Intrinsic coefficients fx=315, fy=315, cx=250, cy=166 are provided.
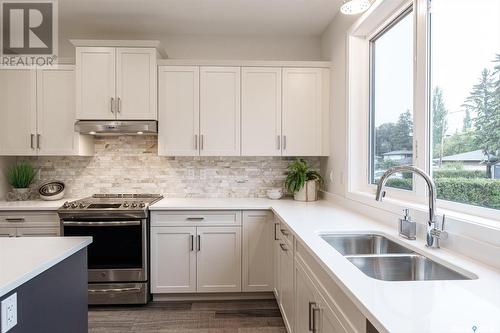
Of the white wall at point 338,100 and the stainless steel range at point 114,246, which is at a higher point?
the white wall at point 338,100

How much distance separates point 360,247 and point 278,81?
6.42 feet

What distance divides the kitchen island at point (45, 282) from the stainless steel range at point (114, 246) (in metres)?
1.10

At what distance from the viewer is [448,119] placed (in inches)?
67.7

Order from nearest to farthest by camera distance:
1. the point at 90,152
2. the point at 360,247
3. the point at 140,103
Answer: the point at 360,247 < the point at 140,103 < the point at 90,152

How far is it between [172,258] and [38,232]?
4.03 ft

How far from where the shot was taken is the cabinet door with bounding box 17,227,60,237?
2840mm

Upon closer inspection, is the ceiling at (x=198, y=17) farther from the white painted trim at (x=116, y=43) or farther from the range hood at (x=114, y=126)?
the range hood at (x=114, y=126)

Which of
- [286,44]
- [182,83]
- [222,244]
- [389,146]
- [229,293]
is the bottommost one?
[229,293]

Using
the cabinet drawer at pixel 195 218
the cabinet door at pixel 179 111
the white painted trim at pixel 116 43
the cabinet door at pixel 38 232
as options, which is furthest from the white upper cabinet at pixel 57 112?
the cabinet drawer at pixel 195 218

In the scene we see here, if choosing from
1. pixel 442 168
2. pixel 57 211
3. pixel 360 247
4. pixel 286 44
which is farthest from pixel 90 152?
pixel 442 168

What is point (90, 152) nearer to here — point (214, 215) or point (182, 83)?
point (182, 83)

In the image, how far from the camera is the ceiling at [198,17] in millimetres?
2812

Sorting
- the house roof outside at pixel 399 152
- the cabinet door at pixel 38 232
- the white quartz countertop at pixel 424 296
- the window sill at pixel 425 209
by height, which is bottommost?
the cabinet door at pixel 38 232

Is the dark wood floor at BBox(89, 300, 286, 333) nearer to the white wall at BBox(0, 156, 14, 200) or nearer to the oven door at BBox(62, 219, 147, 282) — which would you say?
the oven door at BBox(62, 219, 147, 282)
